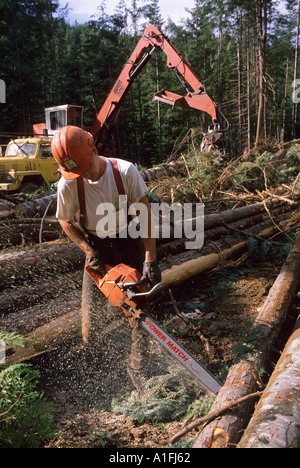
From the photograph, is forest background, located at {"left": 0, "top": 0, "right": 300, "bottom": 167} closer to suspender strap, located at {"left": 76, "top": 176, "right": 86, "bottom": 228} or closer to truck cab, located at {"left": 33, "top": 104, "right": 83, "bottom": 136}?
truck cab, located at {"left": 33, "top": 104, "right": 83, "bottom": 136}

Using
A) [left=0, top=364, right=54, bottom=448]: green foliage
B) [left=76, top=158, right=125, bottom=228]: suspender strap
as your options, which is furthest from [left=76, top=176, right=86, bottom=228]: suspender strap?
[left=0, top=364, right=54, bottom=448]: green foliage

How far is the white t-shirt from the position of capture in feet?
8.36

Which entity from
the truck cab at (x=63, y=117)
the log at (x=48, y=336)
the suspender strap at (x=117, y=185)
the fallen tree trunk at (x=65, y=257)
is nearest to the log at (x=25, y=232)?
the fallen tree trunk at (x=65, y=257)

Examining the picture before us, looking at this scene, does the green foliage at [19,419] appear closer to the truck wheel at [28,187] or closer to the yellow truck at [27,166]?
the yellow truck at [27,166]

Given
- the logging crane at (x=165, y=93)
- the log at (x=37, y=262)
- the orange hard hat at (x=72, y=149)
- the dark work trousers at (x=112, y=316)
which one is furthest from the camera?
the logging crane at (x=165, y=93)

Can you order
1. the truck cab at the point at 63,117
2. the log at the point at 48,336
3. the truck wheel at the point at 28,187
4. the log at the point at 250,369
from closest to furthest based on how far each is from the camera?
the log at the point at 250,369
the log at the point at 48,336
the truck wheel at the point at 28,187
the truck cab at the point at 63,117

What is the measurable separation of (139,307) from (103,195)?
91cm

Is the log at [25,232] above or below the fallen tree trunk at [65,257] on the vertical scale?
above

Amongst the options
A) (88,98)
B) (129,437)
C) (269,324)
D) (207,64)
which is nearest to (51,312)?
(129,437)

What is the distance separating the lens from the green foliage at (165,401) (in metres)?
2.43

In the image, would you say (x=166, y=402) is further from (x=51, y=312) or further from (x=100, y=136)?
(x=100, y=136)

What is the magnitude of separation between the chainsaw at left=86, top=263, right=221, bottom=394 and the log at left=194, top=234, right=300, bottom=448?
0.17 meters

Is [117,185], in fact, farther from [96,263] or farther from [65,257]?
[65,257]

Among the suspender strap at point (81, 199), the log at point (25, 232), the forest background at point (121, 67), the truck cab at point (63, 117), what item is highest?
the forest background at point (121, 67)
